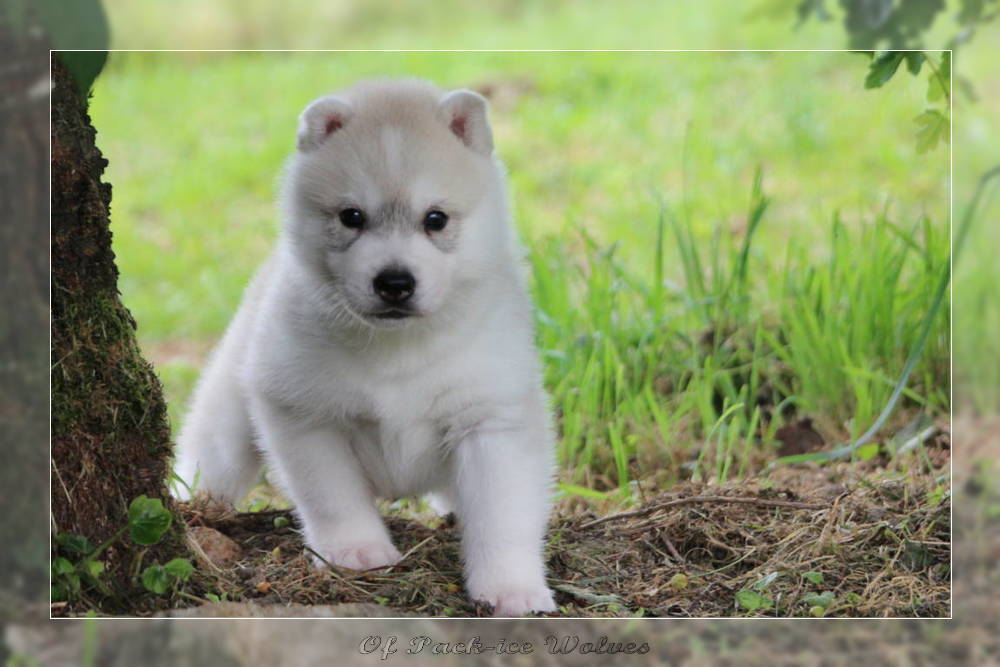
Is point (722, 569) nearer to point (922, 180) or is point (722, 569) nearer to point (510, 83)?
point (922, 180)

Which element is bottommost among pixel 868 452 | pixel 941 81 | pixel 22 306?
pixel 868 452

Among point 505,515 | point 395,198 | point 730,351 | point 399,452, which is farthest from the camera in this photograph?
point 730,351

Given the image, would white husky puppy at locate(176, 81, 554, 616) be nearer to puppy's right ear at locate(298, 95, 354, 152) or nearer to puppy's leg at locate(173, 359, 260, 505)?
puppy's right ear at locate(298, 95, 354, 152)

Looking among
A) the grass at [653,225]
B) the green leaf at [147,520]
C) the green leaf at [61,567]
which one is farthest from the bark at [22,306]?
the grass at [653,225]

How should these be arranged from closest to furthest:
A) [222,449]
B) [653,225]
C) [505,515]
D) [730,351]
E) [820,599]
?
[820,599], [505,515], [222,449], [730,351], [653,225]

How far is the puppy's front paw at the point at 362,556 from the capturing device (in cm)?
309

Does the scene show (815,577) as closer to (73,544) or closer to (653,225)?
(73,544)

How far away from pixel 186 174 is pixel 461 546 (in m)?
5.42

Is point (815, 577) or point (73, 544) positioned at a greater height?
point (73, 544)

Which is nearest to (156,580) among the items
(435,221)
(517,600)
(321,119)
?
(517,600)

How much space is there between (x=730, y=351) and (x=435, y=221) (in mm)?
2228

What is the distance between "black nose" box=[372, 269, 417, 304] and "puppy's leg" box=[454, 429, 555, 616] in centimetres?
51

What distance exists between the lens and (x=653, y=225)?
6.46 m

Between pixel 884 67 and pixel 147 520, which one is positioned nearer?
pixel 147 520
